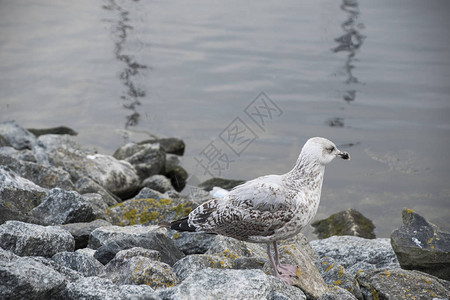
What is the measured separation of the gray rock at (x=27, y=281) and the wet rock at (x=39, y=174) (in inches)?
172

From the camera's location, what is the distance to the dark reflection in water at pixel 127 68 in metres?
15.3

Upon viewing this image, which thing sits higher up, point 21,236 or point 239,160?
point 21,236

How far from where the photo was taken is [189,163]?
12.6 metres

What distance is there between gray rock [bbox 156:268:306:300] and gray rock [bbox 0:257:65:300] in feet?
2.41

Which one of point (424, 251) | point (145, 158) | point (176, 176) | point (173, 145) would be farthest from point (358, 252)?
point (173, 145)

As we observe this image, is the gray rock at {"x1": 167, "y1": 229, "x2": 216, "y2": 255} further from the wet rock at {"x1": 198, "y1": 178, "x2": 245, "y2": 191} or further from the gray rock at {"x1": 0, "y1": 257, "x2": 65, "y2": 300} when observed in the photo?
the wet rock at {"x1": 198, "y1": 178, "x2": 245, "y2": 191}

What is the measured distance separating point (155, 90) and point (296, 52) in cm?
470

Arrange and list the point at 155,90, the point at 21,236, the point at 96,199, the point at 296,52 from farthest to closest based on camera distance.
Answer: the point at 296,52
the point at 155,90
the point at 96,199
the point at 21,236

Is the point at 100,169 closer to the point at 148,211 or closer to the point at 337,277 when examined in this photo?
the point at 148,211

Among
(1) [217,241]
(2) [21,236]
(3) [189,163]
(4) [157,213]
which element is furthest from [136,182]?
(2) [21,236]

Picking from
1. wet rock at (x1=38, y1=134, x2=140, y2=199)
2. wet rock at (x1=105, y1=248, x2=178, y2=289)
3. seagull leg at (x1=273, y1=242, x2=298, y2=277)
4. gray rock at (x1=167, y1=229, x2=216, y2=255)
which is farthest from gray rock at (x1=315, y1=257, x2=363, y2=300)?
wet rock at (x1=38, y1=134, x2=140, y2=199)

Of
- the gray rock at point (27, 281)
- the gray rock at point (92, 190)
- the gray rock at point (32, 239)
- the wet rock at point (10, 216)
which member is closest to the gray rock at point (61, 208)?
the wet rock at point (10, 216)

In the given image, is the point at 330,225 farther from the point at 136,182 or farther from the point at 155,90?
the point at 155,90

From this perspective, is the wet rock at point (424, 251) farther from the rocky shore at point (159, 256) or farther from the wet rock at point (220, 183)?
the wet rock at point (220, 183)
